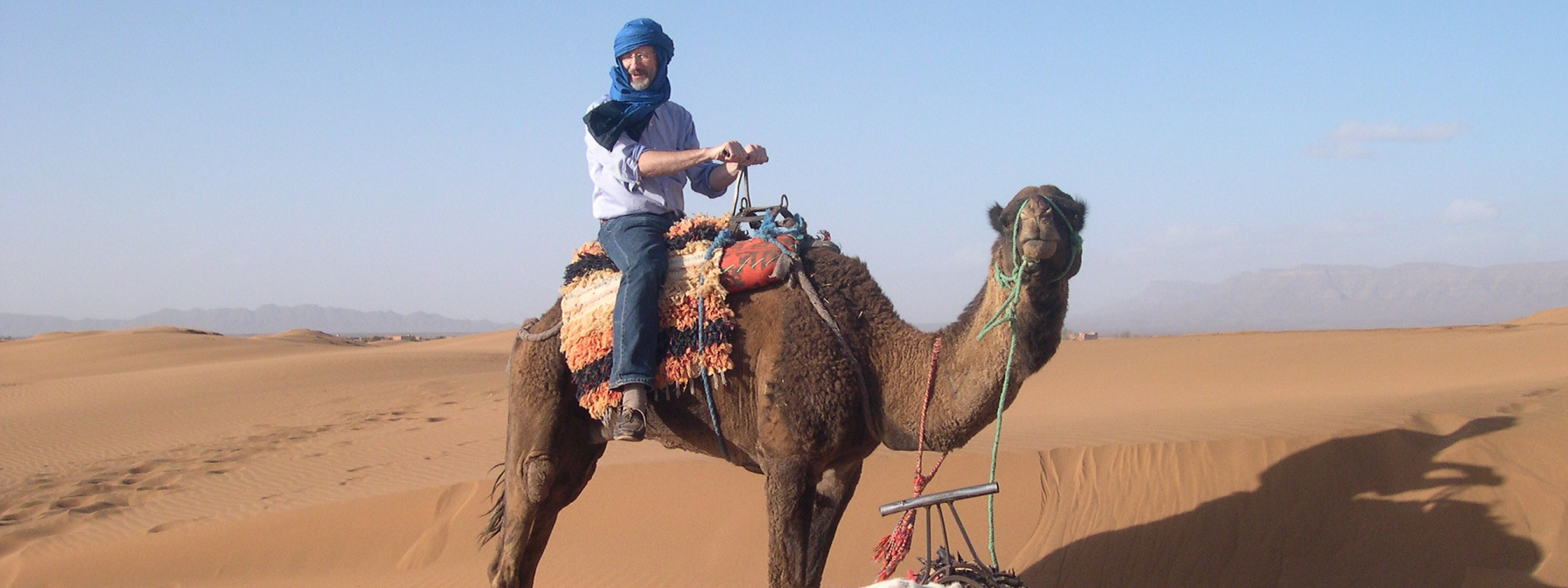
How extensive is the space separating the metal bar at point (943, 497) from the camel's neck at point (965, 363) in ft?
1.72

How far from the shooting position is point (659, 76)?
5340 mm

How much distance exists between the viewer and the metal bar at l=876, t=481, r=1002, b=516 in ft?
12.3

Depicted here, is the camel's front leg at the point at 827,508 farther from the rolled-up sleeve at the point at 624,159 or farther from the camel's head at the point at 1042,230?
the rolled-up sleeve at the point at 624,159

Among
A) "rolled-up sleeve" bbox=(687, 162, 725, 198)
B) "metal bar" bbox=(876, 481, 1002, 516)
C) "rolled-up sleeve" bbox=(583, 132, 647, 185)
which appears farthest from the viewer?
"rolled-up sleeve" bbox=(687, 162, 725, 198)

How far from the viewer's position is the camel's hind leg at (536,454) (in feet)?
17.7

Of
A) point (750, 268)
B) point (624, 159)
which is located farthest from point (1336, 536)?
point (624, 159)

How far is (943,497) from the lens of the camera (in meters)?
3.85

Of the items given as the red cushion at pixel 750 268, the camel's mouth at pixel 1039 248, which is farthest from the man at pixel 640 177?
the camel's mouth at pixel 1039 248

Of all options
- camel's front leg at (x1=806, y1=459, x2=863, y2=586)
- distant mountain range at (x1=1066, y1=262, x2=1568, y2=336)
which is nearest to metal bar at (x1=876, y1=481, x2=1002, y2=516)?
camel's front leg at (x1=806, y1=459, x2=863, y2=586)

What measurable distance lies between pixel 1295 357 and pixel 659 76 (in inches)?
630

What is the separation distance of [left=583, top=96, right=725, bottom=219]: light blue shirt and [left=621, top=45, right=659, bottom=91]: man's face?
0.16 metres

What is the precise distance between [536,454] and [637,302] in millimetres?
1132

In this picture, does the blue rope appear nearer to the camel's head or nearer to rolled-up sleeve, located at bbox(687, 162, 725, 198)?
rolled-up sleeve, located at bbox(687, 162, 725, 198)

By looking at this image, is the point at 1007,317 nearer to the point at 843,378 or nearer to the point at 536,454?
the point at 843,378
